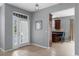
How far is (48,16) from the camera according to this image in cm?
471

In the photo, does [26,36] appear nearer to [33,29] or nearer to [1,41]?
[33,29]

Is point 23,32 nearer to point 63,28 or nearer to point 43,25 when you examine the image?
point 43,25

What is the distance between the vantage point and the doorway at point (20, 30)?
467cm

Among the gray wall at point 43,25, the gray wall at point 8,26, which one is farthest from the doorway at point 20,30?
the gray wall at point 43,25

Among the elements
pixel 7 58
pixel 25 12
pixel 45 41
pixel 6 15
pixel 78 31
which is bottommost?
pixel 45 41

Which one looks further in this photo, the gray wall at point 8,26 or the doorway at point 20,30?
the doorway at point 20,30

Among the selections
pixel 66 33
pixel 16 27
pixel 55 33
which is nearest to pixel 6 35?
pixel 16 27

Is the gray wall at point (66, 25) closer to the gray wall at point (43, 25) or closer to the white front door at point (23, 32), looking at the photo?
the gray wall at point (43, 25)

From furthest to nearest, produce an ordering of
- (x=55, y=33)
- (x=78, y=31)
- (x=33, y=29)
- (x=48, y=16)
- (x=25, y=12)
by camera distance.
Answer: (x=55, y=33) < (x=33, y=29) < (x=25, y=12) < (x=48, y=16) < (x=78, y=31)

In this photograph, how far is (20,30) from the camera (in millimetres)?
5105

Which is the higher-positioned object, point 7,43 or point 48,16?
point 48,16

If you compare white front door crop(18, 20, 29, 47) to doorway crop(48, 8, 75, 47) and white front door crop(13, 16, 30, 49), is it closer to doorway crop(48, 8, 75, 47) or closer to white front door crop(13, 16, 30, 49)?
white front door crop(13, 16, 30, 49)

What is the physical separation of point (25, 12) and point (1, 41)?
2.19 metres

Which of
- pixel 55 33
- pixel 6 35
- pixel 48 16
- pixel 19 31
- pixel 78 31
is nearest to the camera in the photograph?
pixel 78 31
